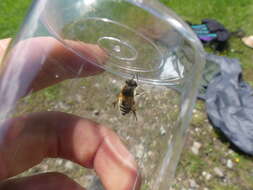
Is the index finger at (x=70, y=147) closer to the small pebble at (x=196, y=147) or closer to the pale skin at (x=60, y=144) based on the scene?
the pale skin at (x=60, y=144)

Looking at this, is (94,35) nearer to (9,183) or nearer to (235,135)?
(9,183)

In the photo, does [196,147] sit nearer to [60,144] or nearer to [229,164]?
[229,164]

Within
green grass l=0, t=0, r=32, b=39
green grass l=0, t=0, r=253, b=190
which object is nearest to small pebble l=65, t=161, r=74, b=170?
green grass l=0, t=0, r=253, b=190

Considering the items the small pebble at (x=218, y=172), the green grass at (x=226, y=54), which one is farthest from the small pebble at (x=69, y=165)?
the small pebble at (x=218, y=172)

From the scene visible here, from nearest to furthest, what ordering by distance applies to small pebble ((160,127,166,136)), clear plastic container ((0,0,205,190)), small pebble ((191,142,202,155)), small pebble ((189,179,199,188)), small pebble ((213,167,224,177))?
1. clear plastic container ((0,0,205,190))
2. small pebble ((160,127,166,136))
3. small pebble ((189,179,199,188))
4. small pebble ((213,167,224,177))
5. small pebble ((191,142,202,155))

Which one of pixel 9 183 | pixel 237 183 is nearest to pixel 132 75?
pixel 9 183

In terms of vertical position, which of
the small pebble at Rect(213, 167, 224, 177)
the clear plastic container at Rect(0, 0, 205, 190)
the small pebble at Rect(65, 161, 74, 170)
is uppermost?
the clear plastic container at Rect(0, 0, 205, 190)

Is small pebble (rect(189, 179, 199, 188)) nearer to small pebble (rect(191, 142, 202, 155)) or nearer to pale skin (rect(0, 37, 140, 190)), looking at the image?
small pebble (rect(191, 142, 202, 155))
